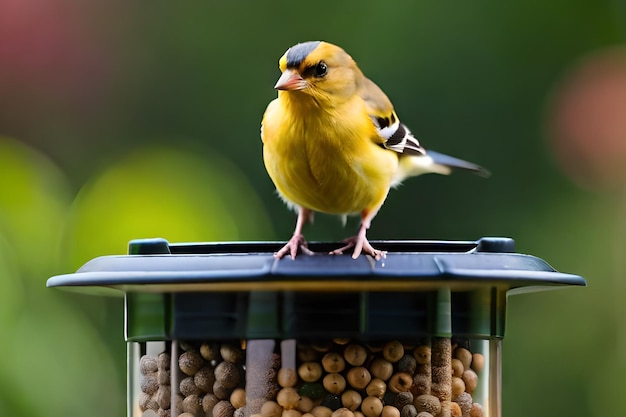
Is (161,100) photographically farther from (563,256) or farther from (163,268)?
(163,268)

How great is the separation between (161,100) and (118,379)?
1.27 metres

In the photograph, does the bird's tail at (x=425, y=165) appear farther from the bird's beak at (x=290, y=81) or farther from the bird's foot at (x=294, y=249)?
the bird's foot at (x=294, y=249)

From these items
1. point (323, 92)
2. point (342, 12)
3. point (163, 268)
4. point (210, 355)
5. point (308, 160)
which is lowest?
point (210, 355)

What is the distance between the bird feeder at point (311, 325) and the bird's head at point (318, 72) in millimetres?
601

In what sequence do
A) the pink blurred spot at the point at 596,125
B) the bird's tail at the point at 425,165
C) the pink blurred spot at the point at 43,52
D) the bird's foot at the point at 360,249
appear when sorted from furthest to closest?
the pink blurred spot at the point at 596,125 < the pink blurred spot at the point at 43,52 < the bird's tail at the point at 425,165 < the bird's foot at the point at 360,249

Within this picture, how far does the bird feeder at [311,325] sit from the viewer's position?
194 centimetres

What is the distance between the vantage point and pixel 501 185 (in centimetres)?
416

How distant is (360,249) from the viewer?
2188 mm

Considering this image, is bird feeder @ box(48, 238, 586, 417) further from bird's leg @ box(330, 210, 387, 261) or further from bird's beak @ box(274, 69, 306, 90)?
bird's beak @ box(274, 69, 306, 90)

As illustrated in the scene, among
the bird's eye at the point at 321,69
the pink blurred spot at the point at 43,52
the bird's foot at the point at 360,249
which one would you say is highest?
the pink blurred spot at the point at 43,52

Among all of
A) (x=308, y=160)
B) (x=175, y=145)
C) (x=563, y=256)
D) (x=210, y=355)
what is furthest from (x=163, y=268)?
(x=563, y=256)

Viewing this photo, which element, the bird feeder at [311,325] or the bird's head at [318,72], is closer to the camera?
the bird feeder at [311,325]

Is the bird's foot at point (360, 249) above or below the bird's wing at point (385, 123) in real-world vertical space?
below

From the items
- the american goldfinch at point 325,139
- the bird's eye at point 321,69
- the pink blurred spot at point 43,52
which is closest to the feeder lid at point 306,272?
the american goldfinch at point 325,139
